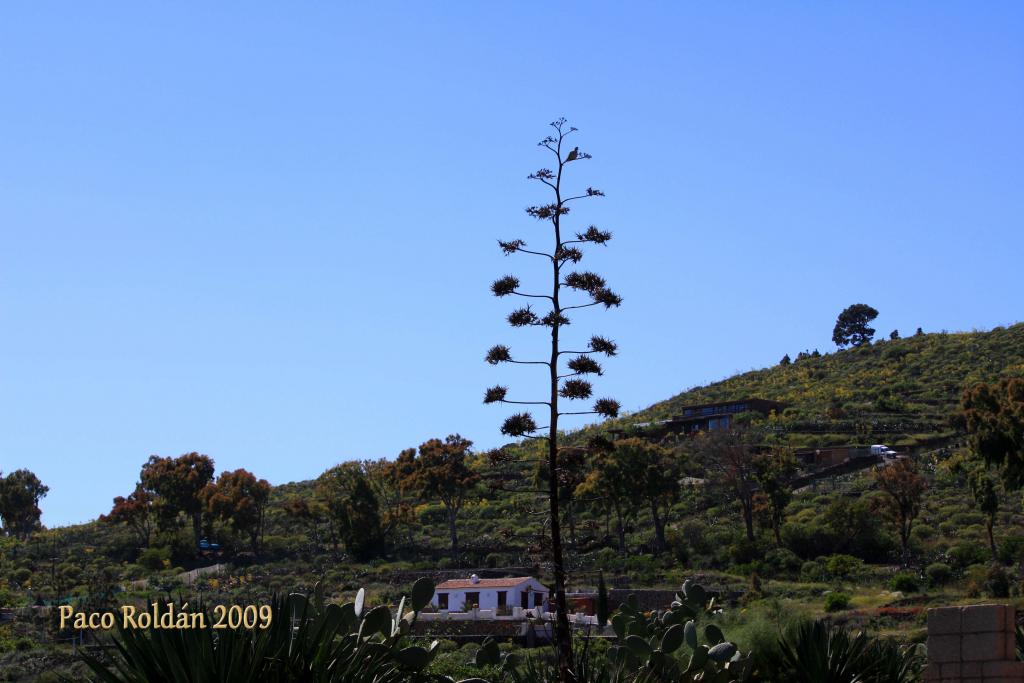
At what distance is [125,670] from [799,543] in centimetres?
5052

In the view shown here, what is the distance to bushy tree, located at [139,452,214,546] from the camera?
7938 centimetres

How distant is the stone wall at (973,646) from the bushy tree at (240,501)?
63.6m

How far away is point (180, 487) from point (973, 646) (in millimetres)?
70292

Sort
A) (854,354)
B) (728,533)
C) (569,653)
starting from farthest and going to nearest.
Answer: (854,354) < (728,533) < (569,653)

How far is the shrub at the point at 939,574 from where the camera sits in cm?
5053

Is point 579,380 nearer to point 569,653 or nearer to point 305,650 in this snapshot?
point 569,653

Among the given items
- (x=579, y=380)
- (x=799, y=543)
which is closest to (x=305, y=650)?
(x=579, y=380)

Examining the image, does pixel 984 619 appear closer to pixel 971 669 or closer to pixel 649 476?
pixel 971 669

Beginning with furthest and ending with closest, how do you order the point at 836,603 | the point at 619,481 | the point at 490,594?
the point at 619,481 < the point at 490,594 < the point at 836,603

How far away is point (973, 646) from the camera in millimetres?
14914

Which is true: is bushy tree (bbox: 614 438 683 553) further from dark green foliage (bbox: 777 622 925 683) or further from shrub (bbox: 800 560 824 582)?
dark green foliage (bbox: 777 622 925 683)

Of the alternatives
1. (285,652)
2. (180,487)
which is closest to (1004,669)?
(285,652)

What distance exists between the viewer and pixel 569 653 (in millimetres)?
16375

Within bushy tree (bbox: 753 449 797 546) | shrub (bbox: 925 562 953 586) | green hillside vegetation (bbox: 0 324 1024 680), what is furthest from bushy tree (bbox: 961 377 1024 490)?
bushy tree (bbox: 753 449 797 546)
